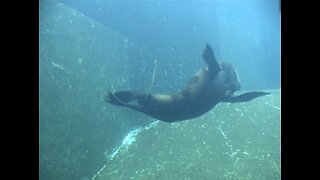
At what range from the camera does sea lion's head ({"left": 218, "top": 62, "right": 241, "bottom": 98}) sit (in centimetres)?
595

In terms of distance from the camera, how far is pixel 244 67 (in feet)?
51.9

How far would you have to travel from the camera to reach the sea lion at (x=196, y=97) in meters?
5.66

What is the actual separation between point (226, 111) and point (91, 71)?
128 inches

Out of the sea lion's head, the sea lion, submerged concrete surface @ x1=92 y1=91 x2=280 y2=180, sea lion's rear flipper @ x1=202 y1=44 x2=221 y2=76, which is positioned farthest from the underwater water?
sea lion's rear flipper @ x1=202 y1=44 x2=221 y2=76

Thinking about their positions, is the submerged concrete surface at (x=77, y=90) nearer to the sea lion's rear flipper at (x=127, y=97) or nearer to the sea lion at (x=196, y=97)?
the sea lion at (x=196, y=97)

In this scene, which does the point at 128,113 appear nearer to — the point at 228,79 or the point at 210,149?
the point at 210,149

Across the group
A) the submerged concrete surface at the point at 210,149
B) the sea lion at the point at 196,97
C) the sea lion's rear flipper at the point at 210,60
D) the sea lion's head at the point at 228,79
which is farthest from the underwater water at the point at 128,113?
the sea lion's rear flipper at the point at 210,60

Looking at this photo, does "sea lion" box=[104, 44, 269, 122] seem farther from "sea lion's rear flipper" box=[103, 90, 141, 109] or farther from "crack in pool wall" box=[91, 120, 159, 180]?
"crack in pool wall" box=[91, 120, 159, 180]

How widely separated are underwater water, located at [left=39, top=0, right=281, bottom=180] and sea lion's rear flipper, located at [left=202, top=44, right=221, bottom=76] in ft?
5.83

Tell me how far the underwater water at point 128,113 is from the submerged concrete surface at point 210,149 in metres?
0.02

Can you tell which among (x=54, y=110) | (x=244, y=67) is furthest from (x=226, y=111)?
(x=244, y=67)

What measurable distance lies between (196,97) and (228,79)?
67 centimetres
